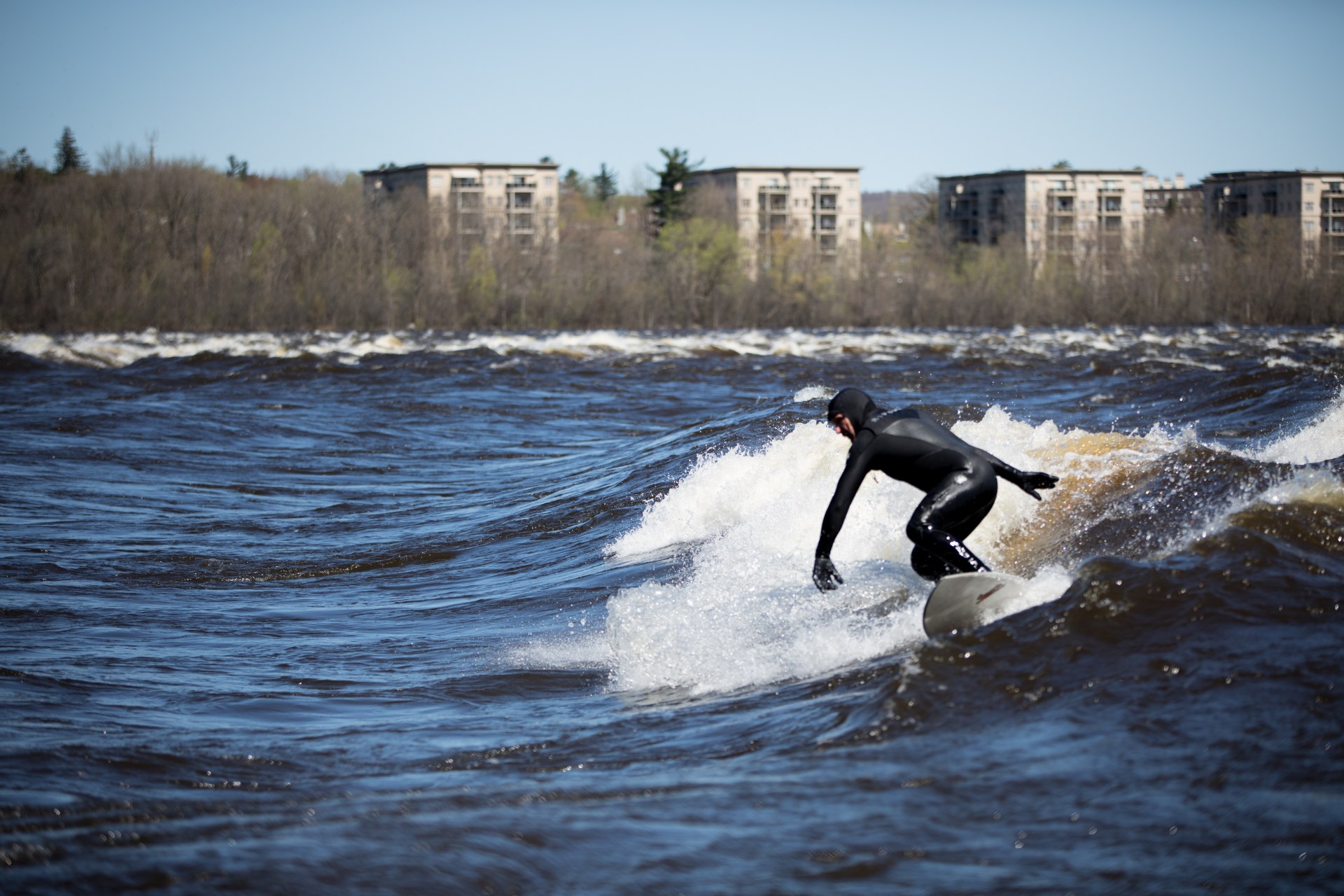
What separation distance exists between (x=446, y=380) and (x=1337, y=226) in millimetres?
99155

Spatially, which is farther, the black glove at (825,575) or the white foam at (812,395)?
the white foam at (812,395)

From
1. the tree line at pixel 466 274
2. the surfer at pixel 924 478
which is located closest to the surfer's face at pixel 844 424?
the surfer at pixel 924 478

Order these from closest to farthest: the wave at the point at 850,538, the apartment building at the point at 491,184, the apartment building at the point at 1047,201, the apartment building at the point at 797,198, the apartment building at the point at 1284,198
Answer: the wave at the point at 850,538, the apartment building at the point at 1284,198, the apartment building at the point at 491,184, the apartment building at the point at 1047,201, the apartment building at the point at 797,198

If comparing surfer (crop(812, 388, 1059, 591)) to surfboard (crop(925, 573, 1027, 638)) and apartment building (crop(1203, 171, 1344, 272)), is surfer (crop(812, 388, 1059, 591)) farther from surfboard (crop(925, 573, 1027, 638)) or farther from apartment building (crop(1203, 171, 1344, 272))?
apartment building (crop(1203, 171, 1344, 272))

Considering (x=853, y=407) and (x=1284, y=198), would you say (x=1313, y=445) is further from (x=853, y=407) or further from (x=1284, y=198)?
(x=1284, y=198)

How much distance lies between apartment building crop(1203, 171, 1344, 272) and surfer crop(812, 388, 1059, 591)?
99247mm

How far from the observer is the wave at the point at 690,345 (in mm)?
43156

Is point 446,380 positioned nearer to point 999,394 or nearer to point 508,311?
point 999,394

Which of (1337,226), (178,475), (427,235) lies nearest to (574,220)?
(427,235)

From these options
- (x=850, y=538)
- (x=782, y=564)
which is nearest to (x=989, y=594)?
(x=782, y=564)

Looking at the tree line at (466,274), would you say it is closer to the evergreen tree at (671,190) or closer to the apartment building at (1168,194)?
the evergreen tree at (671,190)

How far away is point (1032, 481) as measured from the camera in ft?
26.6

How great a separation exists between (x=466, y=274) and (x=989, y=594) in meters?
72.0

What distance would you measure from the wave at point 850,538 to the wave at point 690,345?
2374 centimetres
